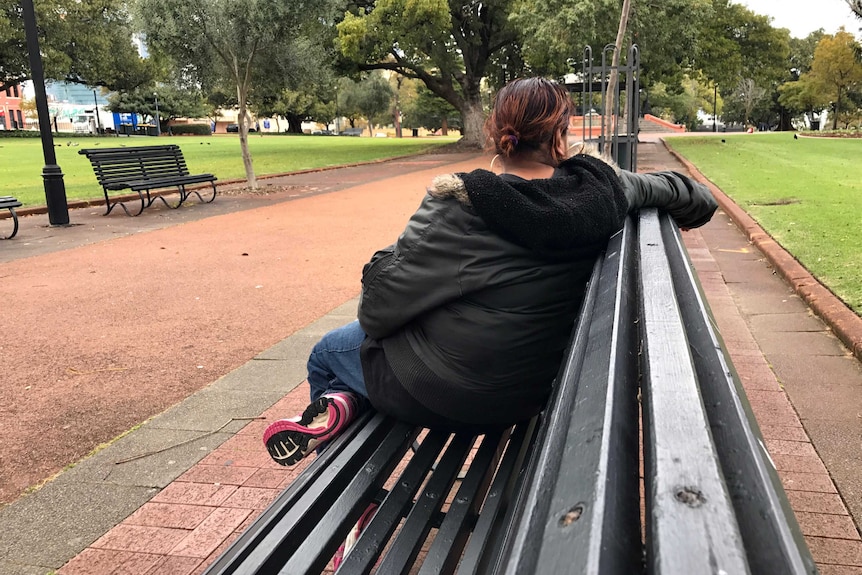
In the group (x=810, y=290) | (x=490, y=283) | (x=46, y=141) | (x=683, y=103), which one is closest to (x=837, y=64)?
(x=683, y=103)

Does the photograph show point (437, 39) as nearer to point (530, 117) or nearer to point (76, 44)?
point (530, 117)

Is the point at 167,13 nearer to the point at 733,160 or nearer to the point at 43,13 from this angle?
the point at 733,160

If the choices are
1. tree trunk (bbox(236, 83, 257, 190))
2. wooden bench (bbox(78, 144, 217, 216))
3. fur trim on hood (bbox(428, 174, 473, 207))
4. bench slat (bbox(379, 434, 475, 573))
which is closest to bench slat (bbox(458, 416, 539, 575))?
bench slat (bbox(379, 434, 475, 573))

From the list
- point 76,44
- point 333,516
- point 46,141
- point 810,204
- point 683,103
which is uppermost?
point 76,44

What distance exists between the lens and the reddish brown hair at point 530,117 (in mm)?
2133

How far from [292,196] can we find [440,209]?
13374 millimetres

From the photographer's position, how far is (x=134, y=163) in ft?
42.3

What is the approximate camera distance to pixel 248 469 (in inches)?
125

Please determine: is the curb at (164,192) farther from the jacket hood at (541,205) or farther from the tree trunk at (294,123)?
the tree trunk at (294,123)

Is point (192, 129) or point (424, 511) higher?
point (192, 129)

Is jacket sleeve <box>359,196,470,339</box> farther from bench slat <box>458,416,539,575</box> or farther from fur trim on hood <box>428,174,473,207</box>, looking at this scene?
bench slat <box>458,416,539,575</box>

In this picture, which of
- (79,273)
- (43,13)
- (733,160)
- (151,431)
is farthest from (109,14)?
(151,431)

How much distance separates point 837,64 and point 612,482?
58438 millimetres

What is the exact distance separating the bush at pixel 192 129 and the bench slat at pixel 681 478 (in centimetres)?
8506
